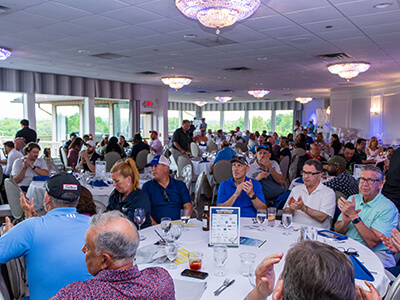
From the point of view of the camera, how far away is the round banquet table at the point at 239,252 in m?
1.99

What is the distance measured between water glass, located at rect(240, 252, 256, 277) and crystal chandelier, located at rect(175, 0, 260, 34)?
2.94 meters

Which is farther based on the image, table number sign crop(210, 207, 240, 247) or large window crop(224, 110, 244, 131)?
large window crop(224, 110, 244, 131)

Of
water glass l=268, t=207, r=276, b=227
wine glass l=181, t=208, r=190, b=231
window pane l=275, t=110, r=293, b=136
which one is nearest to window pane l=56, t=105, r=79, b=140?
wine glass l=181, t=208, r=190, b=231

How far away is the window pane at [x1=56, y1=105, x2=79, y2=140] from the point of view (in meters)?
15.3

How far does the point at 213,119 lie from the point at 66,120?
57.2 feet

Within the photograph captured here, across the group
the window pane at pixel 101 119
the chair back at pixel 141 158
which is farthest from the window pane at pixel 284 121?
the chair back at pixel 141 158

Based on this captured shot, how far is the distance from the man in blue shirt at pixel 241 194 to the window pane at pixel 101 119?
39.7 feet

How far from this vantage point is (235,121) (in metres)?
30.4

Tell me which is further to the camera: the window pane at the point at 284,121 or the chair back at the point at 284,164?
the window pane at the point at 284,121

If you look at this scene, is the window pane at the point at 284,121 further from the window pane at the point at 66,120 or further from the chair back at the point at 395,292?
the chair back at the point at 395,292

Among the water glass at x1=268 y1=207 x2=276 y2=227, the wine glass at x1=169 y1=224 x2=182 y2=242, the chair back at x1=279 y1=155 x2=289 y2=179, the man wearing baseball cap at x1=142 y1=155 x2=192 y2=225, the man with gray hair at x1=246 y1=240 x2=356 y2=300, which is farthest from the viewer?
the chair back at x1=279 y1=155 x2=289 y2=179

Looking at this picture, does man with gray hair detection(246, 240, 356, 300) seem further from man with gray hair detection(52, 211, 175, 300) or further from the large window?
the large window

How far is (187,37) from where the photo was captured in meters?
6.52

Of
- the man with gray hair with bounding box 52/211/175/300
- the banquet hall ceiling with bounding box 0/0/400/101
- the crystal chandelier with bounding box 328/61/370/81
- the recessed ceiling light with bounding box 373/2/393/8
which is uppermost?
the banquet hall ceiling with bounding box 0/0/400/101
